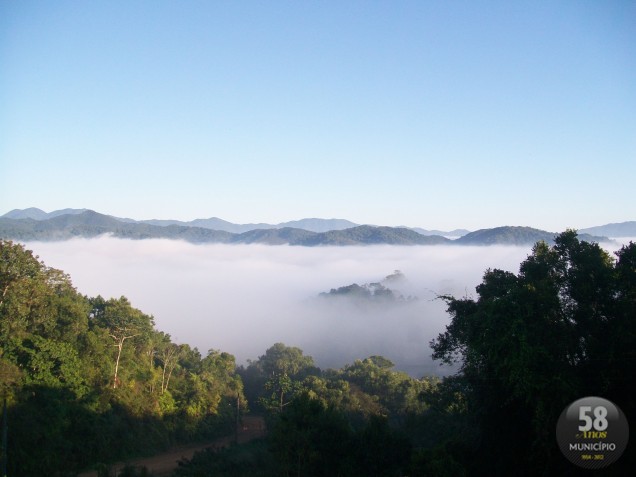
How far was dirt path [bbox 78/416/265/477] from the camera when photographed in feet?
94.3

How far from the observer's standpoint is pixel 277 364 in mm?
58188

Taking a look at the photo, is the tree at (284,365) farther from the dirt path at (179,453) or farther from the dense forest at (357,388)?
the dense forest at (357,388)

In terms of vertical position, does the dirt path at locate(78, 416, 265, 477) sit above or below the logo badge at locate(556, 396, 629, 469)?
below

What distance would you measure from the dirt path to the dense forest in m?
0.80

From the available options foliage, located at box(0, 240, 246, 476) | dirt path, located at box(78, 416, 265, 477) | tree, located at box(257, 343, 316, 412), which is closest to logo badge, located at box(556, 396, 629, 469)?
dirt path, located at box(78, 416, 265, 477)

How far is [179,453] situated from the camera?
33.7 meters

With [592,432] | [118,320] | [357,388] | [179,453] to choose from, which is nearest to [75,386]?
[118,320]

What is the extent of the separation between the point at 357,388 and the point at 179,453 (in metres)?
17.7

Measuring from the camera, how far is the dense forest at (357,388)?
13727 mm

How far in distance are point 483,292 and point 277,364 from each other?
4354 cm

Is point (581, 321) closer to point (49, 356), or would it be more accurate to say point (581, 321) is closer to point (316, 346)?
point (49, 356)

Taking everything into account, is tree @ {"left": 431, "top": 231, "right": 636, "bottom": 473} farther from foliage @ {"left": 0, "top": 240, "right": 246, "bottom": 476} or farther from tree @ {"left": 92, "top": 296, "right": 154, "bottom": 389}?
tree @ {"left": 92, "top": 296, "right": 154, "bottom": 389}

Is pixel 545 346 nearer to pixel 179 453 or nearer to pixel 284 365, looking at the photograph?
pixel 179 453

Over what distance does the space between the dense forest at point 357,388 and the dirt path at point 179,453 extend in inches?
31.6
